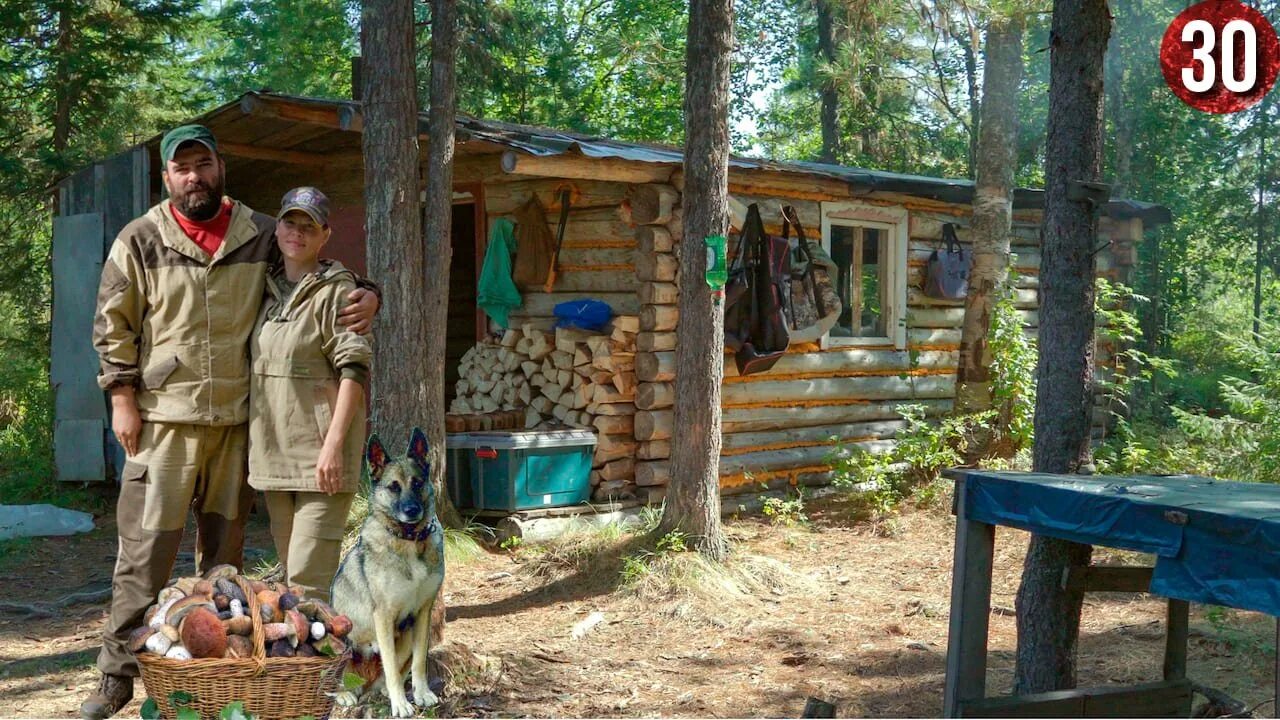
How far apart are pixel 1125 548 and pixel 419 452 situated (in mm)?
2245

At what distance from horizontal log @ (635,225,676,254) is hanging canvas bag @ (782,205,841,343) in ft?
4.80

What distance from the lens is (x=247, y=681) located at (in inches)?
130

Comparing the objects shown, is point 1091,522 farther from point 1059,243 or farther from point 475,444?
point 475,444

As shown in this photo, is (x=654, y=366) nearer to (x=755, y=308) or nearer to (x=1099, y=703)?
(x=755, y=308)

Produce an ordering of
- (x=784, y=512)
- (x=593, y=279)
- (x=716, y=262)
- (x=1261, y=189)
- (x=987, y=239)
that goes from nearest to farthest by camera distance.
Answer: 1. (x=716, y=262)
2. (x=593, y=279)
3. (x=784, y=512)
4. (x=987, y=239)
5. (x=1261, y=189)

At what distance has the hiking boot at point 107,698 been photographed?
432 cm

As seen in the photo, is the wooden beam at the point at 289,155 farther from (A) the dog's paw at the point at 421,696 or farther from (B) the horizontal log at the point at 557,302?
(A) the dog's paw at the point at 421,696

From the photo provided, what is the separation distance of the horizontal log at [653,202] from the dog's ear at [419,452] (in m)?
5.71

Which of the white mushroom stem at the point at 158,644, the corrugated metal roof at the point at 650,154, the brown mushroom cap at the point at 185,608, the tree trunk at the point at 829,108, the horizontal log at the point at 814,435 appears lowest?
the horizontal log at the point at 814,435

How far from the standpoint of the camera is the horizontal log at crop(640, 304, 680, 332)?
9422mm

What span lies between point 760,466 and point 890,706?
16.5 feet

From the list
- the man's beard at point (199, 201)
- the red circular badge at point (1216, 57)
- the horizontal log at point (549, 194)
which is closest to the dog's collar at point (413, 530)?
the man's beard at point (199, 201)

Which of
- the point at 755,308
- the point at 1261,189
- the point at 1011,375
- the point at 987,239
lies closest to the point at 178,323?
the point at 755,308

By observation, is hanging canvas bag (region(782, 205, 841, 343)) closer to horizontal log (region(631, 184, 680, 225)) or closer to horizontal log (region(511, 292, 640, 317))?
horizontal log (region(631, 184, 680, 225))
